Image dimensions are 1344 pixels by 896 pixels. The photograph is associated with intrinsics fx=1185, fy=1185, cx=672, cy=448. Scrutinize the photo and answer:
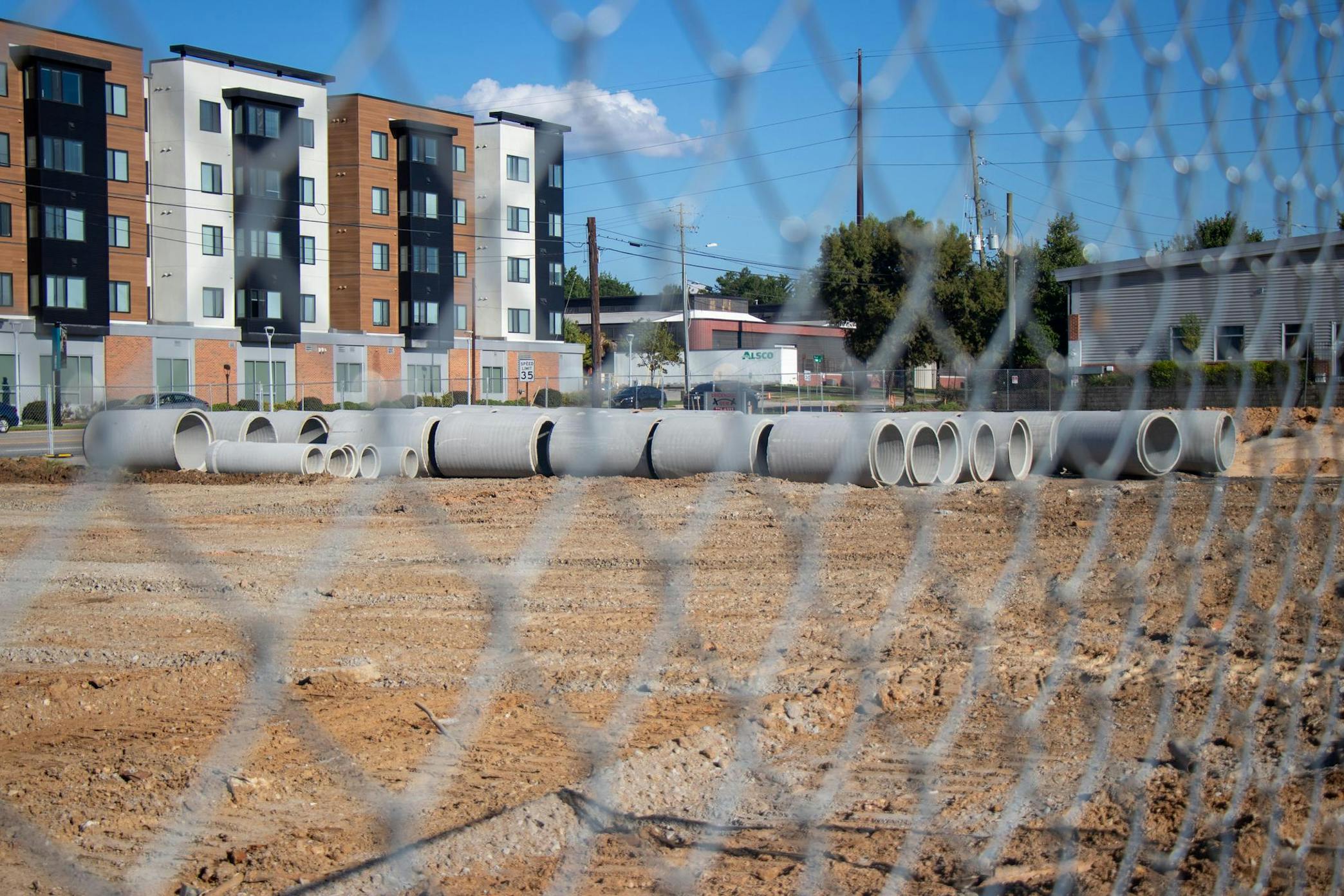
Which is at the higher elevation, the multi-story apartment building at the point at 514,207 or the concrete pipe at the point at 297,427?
the multi-story apartment building at the point at 514,207

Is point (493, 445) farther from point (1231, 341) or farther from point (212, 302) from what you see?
point (212, 302)

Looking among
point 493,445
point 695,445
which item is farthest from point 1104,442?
point 493,445

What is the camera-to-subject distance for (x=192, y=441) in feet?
49.3

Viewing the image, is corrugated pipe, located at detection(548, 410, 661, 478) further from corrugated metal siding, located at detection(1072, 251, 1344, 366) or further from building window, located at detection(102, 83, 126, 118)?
building window, located at detection(102, 83, 126, 118)

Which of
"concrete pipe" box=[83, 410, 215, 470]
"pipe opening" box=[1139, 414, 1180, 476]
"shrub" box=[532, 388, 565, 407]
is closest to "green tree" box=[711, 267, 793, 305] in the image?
"shrub" box=[532, 388, 565, 407]

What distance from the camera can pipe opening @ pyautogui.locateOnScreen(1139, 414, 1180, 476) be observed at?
12.9 m

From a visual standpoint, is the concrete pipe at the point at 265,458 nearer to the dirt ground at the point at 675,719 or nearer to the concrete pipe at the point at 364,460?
the concrete pipe at the point at 364,460

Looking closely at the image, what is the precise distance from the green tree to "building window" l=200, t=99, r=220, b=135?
0.66 m

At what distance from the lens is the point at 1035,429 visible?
42.6 feet

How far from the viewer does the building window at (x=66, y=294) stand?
1.36 metres

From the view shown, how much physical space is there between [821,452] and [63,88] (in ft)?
33.3

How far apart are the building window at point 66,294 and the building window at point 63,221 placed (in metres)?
0.10

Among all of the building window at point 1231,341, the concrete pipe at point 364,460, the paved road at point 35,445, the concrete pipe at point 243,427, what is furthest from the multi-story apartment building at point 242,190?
the paved road at point 35,445

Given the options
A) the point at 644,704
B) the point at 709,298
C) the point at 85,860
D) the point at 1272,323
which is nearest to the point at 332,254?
the point at 709,298
